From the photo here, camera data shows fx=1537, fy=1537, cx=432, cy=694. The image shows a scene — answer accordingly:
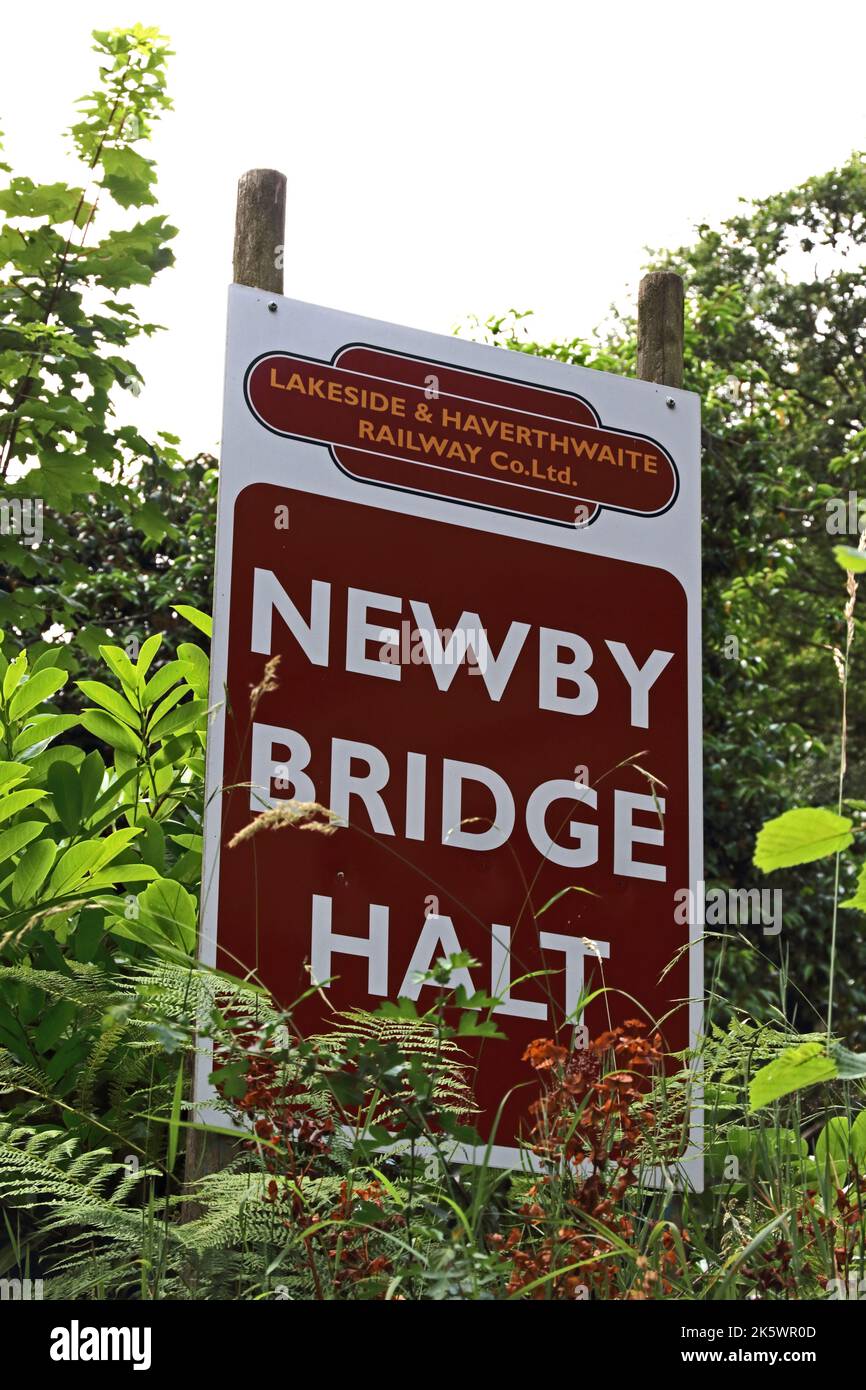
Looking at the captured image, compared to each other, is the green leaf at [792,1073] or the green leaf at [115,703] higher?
the green leaf at [115,703]

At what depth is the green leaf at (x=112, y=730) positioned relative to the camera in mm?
3609

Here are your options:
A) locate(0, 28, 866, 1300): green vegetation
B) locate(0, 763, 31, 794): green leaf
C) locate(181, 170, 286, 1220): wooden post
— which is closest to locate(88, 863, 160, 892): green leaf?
locate(0, 28, 866, 1300): green vegetation

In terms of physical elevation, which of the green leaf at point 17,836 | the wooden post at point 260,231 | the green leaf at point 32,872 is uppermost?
the wooden post at point 260,231

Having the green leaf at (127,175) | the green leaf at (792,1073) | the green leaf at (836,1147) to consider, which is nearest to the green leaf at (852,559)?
the green leaf at (792,1073)

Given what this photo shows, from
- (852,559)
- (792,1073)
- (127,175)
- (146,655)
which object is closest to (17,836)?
(146,655)

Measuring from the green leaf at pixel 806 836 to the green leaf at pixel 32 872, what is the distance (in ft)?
6.10

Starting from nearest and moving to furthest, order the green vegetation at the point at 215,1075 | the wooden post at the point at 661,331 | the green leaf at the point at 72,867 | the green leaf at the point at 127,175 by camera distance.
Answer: the green vegetation at the point at 215,1075 < the green leaf at the point at 72,867 < the wooden post at the point at 661,331 < the green leaf at the point at 127,175

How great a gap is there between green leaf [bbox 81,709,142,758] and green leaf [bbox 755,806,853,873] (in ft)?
7.88

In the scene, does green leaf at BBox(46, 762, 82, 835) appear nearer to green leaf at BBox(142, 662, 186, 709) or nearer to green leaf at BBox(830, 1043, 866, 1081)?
green leaf at BBox(142, 662, 186, 709)

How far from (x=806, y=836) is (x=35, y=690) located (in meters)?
2.45

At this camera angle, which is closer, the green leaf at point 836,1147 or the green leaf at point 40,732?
the green leaf at point 836,1147

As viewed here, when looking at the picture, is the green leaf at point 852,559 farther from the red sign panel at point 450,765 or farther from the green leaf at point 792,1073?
the red sign panel at point 450,765
